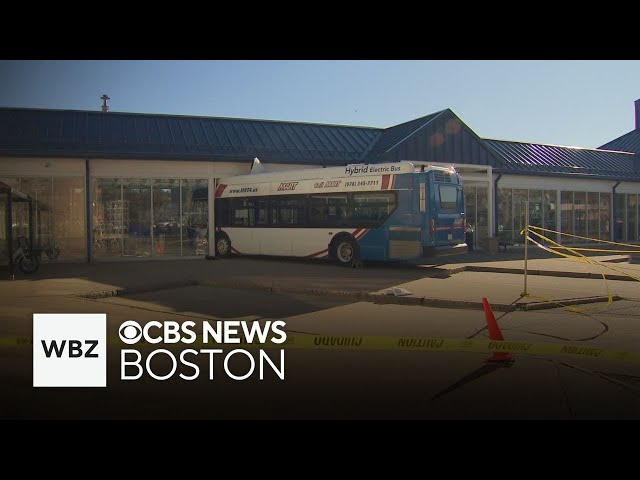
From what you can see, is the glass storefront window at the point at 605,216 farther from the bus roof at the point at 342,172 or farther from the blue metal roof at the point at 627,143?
the bus roof at the point at 342,172

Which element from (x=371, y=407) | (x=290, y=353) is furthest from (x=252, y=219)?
(x=371, y=407)

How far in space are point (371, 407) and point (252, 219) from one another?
15.5 meters

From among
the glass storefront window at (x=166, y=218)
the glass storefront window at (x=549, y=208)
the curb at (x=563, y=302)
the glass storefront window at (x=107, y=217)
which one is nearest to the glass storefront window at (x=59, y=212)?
the glass storefront window at (x=107, y=217)

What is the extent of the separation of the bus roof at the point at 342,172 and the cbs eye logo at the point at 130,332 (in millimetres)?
9588

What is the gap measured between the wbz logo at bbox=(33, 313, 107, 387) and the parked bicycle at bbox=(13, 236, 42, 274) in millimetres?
8963

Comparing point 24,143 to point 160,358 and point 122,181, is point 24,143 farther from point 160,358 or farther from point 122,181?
point 160,358

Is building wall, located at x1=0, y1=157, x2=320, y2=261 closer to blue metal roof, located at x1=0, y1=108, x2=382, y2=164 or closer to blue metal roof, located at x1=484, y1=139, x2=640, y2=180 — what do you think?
blue metal roof, located at x1=0, y1=108, x2=382, y2=164

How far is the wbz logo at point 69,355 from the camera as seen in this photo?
6172 mm

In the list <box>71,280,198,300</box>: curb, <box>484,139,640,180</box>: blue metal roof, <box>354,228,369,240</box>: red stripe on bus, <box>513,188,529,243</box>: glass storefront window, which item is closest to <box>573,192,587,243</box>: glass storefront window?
<box>484,139,640,180</box>: blue metal roof

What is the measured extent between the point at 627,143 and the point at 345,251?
95.8 ft

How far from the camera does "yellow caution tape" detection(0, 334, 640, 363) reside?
6.57 m

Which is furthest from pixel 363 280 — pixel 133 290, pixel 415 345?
pixel 415 345

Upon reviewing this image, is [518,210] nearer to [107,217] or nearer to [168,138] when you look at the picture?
[168,138]

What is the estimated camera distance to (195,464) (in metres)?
4.20
